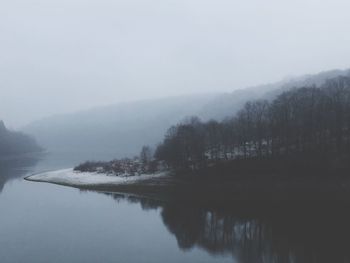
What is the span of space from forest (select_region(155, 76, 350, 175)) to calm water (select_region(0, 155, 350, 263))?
20.6 meters

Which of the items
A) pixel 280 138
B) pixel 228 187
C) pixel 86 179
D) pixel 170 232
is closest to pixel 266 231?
pixel 170 232

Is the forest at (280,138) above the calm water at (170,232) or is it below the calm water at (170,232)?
above

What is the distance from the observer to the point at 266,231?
148 feet

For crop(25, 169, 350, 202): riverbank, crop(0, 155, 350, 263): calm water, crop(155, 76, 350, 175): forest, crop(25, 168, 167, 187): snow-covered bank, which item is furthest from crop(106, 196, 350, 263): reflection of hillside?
crop(25, 168, 167, 187): snow-covered bank

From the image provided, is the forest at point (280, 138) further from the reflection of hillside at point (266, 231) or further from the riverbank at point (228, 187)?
the reflection of hillside at point (266, 231)

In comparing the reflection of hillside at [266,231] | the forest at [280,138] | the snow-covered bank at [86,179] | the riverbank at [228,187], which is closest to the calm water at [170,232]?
the reflection of hillside at [266,231]

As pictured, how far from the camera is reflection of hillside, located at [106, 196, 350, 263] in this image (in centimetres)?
3706

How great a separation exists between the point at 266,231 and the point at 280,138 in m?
39.6

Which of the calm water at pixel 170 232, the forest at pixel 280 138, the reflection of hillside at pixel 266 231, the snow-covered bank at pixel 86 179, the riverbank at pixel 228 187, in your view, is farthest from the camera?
the snow-covered bank at pixel 86 179

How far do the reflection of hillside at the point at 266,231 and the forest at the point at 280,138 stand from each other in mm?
18891

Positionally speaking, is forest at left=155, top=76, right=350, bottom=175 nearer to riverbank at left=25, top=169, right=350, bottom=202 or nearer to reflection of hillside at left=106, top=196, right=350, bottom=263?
riverbank at left=25, top=169, right=350, bottom=202

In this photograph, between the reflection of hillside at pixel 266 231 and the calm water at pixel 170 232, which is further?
the calm water at pixel 170 232

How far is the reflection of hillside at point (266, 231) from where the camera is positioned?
1459 inches

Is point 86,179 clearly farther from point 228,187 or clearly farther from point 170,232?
point 170,232
